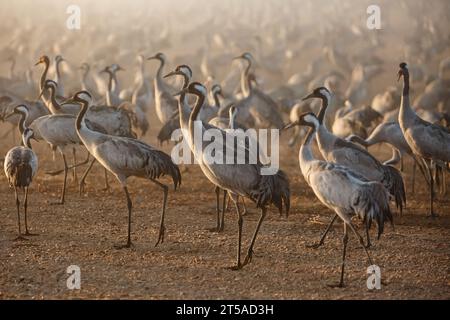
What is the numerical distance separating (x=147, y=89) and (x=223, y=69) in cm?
1040

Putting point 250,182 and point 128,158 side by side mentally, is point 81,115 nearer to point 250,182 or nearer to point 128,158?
point 128,158

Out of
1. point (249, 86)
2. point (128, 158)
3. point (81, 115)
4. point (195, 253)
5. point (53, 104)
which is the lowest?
point (195, 253)

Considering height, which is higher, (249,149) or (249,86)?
(249,86)

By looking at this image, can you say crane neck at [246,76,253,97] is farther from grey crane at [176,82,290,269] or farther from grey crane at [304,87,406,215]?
grey crane at [176,82,290,269]

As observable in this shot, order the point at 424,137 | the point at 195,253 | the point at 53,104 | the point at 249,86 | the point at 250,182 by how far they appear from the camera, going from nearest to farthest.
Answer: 1. the point at 250,182
2. the point at 195,253
3. the point at 424,137
4. the point at 53,104
5. the point at 249,86

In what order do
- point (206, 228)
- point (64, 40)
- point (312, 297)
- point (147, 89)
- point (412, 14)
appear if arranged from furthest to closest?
point (412, 14)
point (64, 40)
point (147, 89)
point (206, 228)
point (312, 297)

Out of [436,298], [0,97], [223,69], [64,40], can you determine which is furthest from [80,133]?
[64,40]

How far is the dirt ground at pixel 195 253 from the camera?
23.4 ft

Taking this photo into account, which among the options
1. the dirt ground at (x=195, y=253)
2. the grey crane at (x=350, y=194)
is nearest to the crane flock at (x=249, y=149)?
the grey crane at (x=350, y=194)

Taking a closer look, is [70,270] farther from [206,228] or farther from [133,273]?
[206,228]

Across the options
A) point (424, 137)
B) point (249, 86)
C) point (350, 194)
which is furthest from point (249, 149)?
point (249, 86)

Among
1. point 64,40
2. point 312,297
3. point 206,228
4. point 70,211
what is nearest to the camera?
point 312,297

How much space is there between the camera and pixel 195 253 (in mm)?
8344

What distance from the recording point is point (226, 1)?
4653 centimetres
